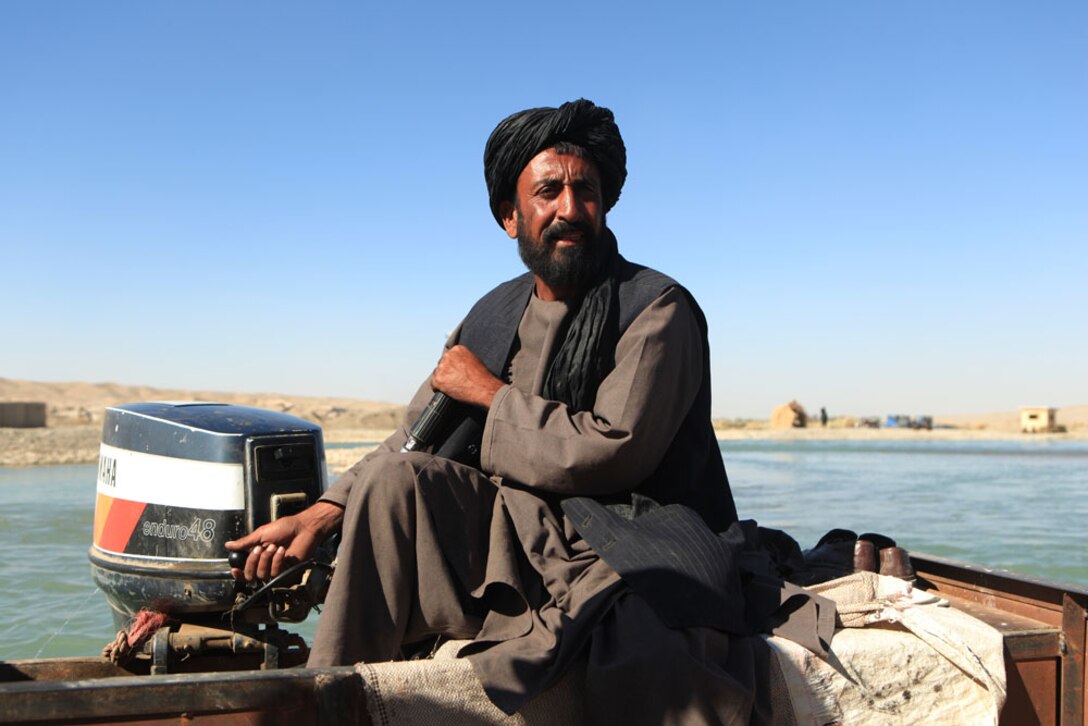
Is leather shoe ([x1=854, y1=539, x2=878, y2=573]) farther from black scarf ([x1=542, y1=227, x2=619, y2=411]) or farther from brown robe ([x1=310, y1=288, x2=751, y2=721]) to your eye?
black scarf ([x1=542, y1=227, x2=619, y2=411])

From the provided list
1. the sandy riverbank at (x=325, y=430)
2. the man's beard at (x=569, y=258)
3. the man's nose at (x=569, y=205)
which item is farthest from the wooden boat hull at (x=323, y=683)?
the sandy riverbank at (x=325, y=430)

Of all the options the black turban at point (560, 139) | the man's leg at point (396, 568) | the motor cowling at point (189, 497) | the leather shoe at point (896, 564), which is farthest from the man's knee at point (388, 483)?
the leather shoe at point (896, 564)

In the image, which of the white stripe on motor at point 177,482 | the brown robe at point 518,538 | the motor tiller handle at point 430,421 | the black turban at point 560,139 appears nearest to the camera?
the brown robe at point 518,538

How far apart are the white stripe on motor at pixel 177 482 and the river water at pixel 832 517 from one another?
3.50m

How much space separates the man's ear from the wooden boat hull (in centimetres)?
143

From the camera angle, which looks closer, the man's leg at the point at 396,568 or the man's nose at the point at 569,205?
the man's leg at the point at 396,568

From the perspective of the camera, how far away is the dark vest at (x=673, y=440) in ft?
7.79

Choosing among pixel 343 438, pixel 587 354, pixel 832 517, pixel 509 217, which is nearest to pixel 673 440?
pixel 587 354

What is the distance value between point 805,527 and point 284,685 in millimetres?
11121

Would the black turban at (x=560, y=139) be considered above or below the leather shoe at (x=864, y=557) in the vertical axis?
above

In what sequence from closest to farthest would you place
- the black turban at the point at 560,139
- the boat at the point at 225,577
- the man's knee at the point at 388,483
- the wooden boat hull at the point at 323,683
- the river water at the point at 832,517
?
the wooden boat hull at the point at 323,683, the man's knee at the point at 388,483, the boat at the point at 225,577, the black turban at the point at 560,139, the river water at the point at 832,517

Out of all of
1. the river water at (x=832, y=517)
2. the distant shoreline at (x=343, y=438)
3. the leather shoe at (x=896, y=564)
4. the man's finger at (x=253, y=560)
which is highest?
the man's finger at (x=253, y=560)

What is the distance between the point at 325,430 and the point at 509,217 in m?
38.2

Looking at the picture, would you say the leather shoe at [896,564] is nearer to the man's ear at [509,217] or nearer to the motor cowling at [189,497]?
the man's ear at [509,217]
